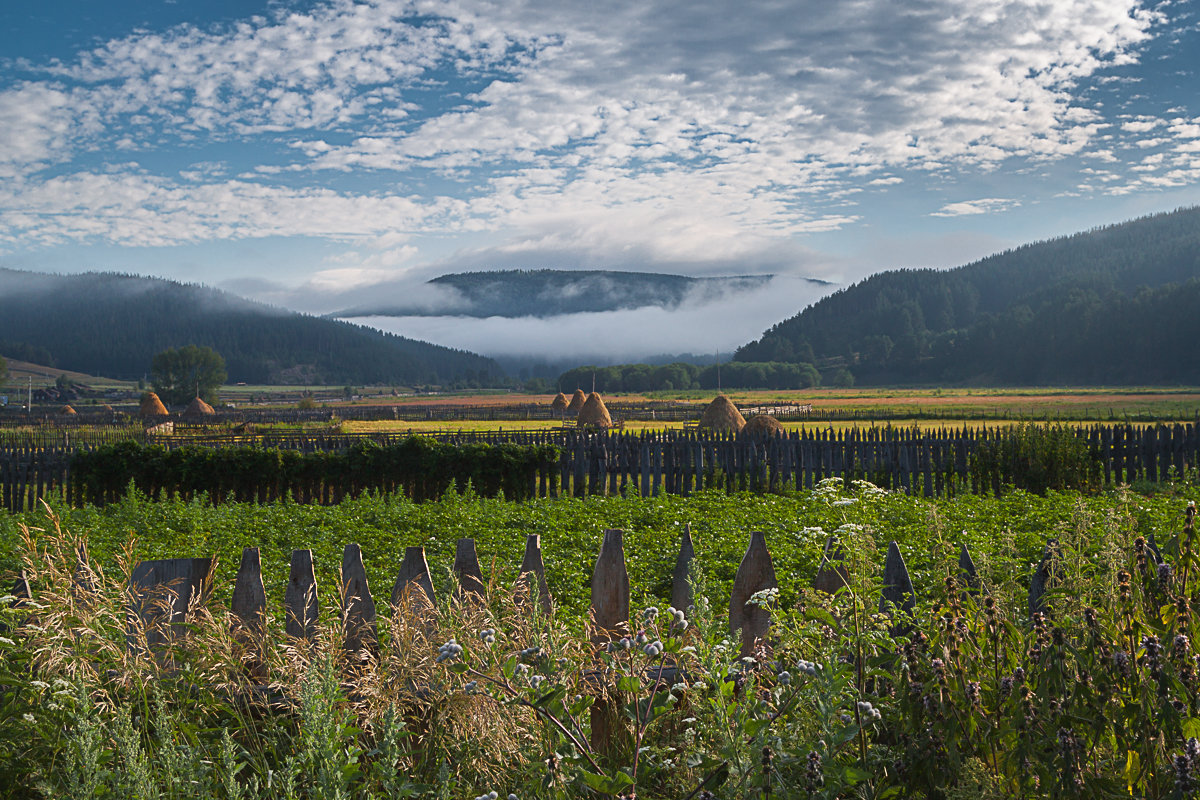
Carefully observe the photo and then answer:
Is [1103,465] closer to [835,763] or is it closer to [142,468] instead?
[835,763]

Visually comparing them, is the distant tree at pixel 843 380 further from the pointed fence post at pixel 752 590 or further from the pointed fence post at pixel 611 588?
the pointed fence post at pixel 611 588

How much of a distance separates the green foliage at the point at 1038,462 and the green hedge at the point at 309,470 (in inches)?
343

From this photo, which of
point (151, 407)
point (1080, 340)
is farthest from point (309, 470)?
point (1080, 340)

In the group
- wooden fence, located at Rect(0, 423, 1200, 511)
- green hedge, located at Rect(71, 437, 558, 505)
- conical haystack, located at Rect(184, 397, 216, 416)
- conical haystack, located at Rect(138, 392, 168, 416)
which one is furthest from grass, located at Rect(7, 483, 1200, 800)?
conical haystack, located at Rect(138, 392, 168, 416)

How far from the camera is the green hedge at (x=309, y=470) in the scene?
53.6 ft

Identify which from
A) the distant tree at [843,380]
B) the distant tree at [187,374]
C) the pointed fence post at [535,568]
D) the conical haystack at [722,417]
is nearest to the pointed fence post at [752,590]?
the pointed fence post at [535,568]

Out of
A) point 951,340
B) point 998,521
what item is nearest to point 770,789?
point 998,521

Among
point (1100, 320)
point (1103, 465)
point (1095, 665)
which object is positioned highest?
point (1100, 320)

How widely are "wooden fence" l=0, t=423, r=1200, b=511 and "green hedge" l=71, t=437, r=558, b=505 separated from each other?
1.35 feet

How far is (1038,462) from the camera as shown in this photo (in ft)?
50.9

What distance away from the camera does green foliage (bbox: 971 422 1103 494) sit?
15359mm

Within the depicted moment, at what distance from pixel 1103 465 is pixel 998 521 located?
10.1 metres

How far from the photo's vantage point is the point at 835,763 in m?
2.22

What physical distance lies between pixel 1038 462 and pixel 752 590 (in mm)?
14386
